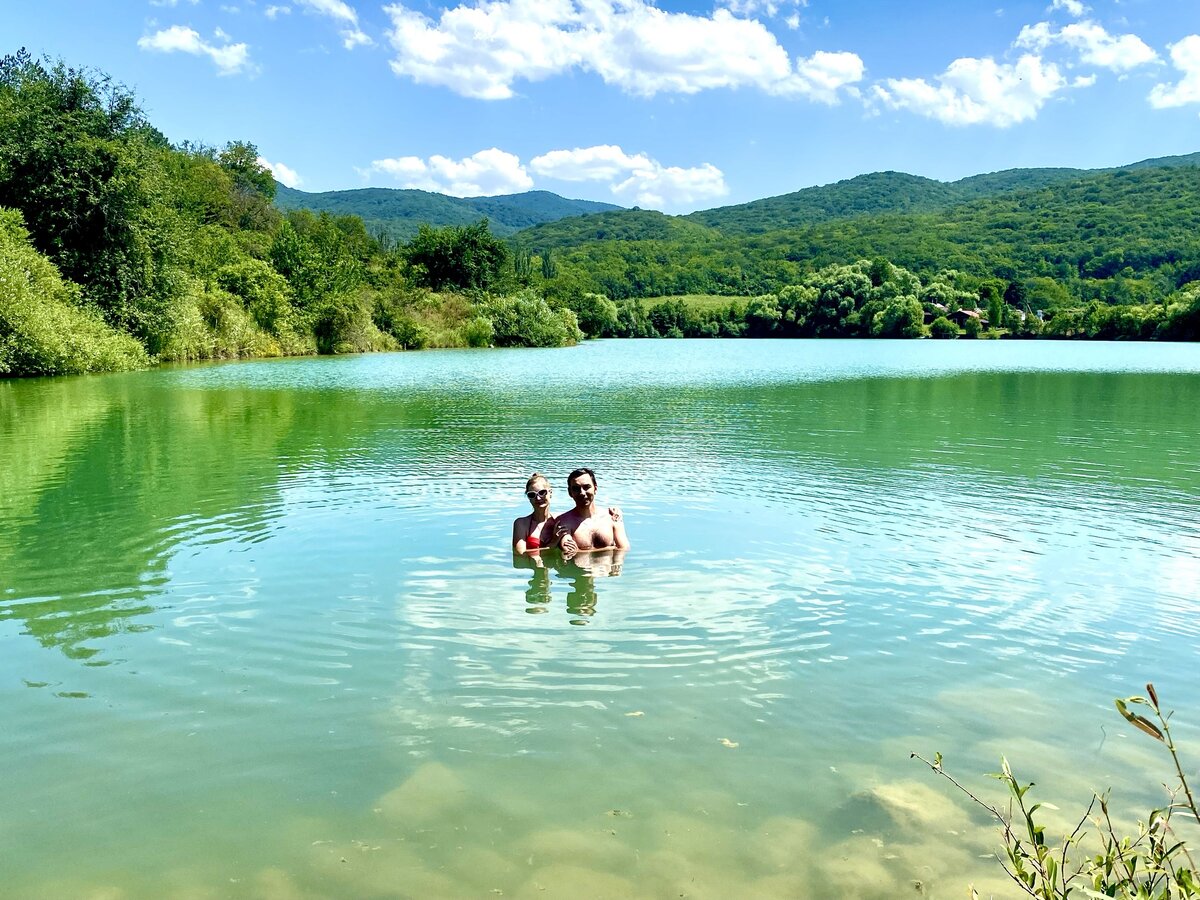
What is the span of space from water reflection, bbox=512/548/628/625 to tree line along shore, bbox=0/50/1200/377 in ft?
112

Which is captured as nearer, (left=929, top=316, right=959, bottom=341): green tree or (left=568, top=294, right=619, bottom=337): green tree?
(left=568, top=294, right=619, bottom=337): green tree

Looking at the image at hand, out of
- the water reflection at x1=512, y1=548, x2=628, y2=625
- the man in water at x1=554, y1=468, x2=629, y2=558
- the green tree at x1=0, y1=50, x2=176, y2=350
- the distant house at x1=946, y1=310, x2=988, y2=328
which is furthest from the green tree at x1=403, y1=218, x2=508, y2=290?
the water reflection at x1=512, y1=548, x2=628, y2=625

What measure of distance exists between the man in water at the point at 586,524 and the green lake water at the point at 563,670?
1.29ft

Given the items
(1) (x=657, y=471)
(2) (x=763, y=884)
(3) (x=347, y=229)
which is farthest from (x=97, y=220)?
(3) (x=347, y=229)

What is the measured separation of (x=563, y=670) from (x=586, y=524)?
12.1 ft

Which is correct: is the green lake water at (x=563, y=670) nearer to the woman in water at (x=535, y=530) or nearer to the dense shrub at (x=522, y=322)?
the woman in water at (x=535, y=530)

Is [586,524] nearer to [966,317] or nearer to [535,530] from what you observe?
[535,530]

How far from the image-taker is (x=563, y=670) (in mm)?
7246

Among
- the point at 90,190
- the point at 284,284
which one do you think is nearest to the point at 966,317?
the point at 284,284

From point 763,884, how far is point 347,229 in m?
113

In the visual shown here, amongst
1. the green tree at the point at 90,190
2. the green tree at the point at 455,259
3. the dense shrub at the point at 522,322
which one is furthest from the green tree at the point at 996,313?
the green tree at the point at 90,190

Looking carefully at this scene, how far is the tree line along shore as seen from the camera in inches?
1695

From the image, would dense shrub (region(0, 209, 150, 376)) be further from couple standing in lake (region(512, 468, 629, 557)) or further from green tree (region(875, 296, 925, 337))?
green tree (region(875, 296, 925, 337))

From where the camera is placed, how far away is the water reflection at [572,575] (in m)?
8.97
